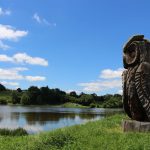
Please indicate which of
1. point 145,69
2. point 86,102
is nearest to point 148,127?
point 145,69

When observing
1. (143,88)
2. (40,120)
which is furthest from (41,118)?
(143,88)

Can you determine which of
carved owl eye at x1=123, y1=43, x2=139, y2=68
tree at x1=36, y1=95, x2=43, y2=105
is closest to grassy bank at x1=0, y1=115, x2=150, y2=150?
carved owl eye at x1=123, y1=43, x2=139, y2=68

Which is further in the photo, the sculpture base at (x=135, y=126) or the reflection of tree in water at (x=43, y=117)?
the reflection of tree in water at (x=43, y=117)

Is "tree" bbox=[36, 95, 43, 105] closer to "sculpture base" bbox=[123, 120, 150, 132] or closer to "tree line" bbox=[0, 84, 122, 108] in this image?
"tree line" bbox=[0, 84, 122, 108]

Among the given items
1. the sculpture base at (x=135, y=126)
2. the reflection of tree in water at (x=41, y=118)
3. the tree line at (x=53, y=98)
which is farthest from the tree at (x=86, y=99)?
the sculpture base at (x=135, y=126)

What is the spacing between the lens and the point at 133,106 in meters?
11.6

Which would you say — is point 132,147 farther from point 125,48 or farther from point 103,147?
point 125,48

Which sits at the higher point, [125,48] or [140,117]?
[125,48]

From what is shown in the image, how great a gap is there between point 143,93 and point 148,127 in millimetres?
1134

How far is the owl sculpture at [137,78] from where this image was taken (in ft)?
37.3

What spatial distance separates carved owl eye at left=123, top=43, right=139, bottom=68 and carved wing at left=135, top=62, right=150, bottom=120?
41cm

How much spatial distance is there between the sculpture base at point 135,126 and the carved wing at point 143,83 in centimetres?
48

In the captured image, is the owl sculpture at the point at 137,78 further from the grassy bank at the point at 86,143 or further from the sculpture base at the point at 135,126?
the grassy bank at the point at 86,143

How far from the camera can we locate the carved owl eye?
463 inches
